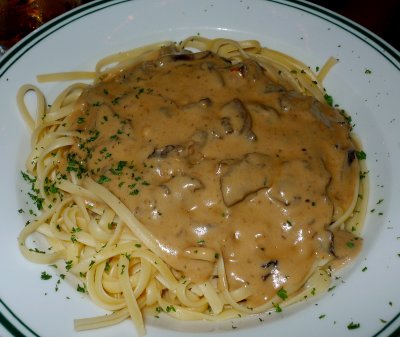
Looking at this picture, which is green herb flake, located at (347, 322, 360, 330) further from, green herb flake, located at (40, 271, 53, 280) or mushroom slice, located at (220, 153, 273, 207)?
green herb flake, located at (40, 271, 53, 280)

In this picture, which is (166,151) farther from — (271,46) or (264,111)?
(271,46)

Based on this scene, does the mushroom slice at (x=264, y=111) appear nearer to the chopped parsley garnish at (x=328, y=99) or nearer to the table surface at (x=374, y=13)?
the chopped parsley garnish at (x=328, y=99)

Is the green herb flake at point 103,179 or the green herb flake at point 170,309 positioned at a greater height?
the green herb flake at point 103,179

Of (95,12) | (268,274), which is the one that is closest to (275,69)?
(95,12)

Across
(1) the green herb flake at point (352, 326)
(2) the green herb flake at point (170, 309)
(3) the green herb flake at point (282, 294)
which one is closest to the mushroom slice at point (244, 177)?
(3) the green herb flake at point (282, 294)

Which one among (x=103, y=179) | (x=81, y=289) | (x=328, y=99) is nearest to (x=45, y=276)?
(x=81, y=289)

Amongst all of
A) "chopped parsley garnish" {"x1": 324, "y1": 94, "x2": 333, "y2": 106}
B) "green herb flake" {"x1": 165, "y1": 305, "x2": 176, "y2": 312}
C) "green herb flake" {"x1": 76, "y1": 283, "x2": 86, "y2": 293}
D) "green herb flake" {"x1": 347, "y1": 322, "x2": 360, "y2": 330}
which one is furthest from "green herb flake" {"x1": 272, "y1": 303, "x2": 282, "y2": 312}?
"chopped parsley garnish" {"x1": 324, "y1": 94, "x2": 333, "y2": 106}
